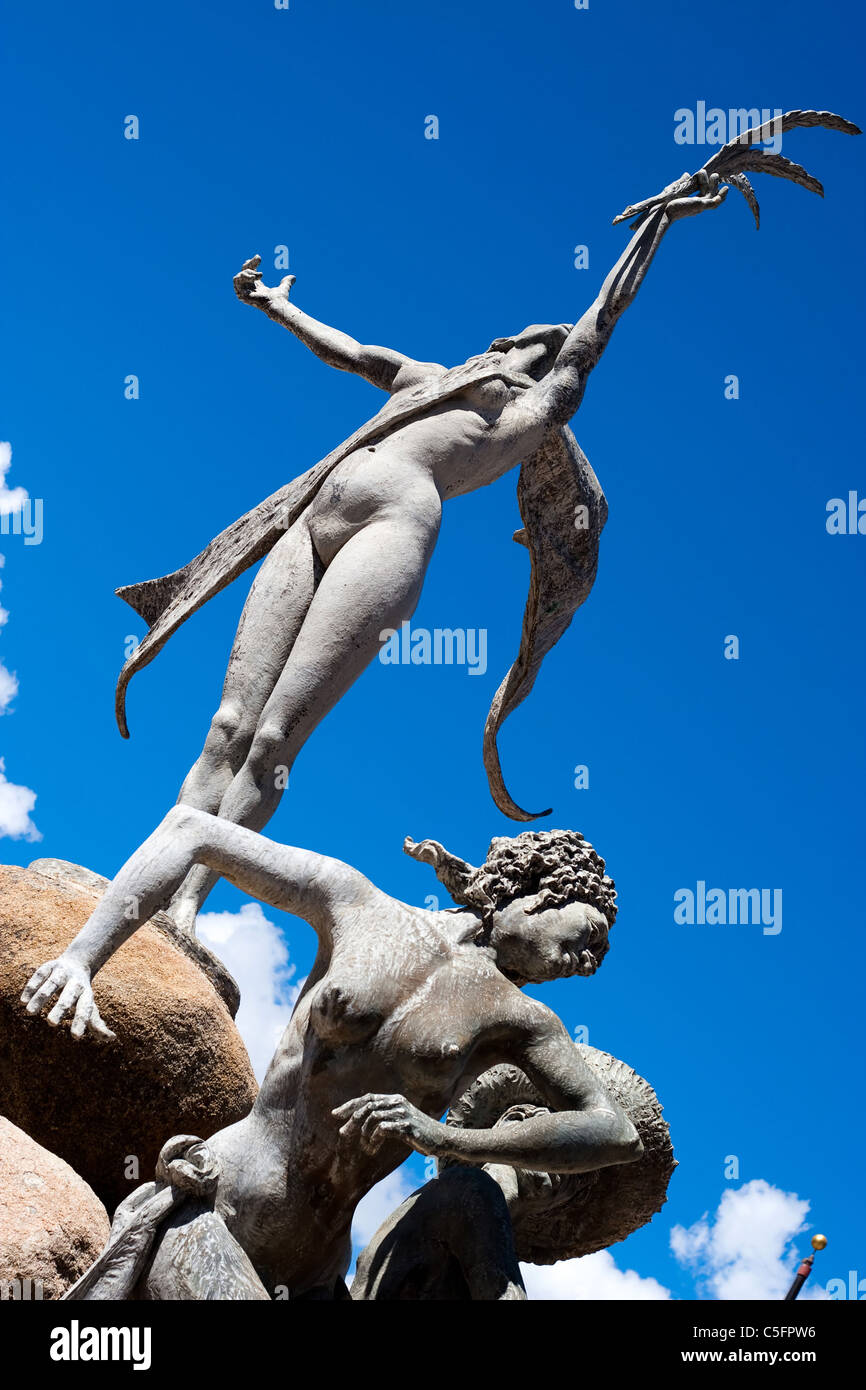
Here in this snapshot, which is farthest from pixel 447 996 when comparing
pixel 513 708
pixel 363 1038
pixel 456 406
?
pixel 513 708

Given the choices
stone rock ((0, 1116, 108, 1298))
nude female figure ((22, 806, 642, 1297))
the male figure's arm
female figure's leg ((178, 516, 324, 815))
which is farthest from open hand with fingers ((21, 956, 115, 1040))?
the male figure's arm

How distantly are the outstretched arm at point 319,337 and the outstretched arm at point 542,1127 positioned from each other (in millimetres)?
4898

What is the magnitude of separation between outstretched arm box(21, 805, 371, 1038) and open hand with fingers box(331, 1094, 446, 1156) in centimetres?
74

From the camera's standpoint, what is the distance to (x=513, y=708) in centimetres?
941

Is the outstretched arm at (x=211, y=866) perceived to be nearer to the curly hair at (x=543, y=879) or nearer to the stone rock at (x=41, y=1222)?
the curly hair at (x=543, y=879)

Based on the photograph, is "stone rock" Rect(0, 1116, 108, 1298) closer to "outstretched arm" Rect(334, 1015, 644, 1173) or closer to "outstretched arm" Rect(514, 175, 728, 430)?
"outstretched arm" Rect(334, 1015, 644, 1173)

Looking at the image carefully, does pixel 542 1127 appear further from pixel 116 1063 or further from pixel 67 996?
pixel 116 1063

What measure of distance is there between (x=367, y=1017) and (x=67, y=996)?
35.2 inches

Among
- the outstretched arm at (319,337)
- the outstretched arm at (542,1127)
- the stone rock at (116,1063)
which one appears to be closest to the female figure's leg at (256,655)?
the stone rock at (116,1063)

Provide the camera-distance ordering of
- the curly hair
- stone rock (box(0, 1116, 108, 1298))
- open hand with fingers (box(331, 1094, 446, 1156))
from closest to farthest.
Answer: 1. open hand with fingers (box(331, 1094, 446, 1156))
2. stone rock (box(0, 1116, 108, 1298))
3. the curly hair

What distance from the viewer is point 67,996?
462 cm

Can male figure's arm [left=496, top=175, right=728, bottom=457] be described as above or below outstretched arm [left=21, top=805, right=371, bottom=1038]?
above

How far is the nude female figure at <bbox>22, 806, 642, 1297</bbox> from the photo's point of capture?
15.4 feet
